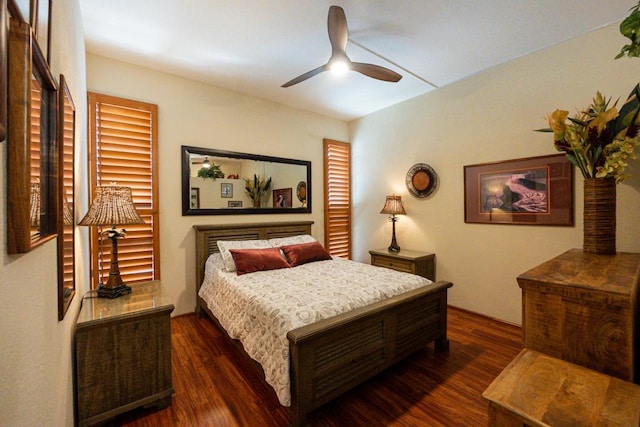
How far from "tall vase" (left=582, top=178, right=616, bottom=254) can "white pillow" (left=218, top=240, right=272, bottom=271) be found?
288 centimetres

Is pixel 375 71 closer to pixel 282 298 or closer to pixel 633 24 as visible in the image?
pixel 633 24

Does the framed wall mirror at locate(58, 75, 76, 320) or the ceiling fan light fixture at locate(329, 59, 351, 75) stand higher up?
the ceiling fan light fixture at locate(329, 59, 351, 75)

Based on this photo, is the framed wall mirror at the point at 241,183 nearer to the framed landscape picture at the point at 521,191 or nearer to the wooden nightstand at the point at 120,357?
the wooden nightstand at the point at 120,357

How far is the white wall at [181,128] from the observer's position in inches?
116

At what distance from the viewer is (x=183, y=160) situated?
325cm

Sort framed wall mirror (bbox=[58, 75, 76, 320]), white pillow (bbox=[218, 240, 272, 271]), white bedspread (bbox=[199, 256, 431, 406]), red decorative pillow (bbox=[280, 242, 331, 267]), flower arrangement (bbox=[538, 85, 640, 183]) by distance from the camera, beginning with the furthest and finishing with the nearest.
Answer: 1. red decorative pillow (bbox=[280, 242, 331, 267])
2. white pillow (bbox=[218, 240, 272, 271])
3. white bedspread (bbox=[199, 256, 431, 406])
4. flower arrangement (bbox=[538, 85, 640, 183])
5. framed wall mirror (bbox=[58, 75, 76, 320])

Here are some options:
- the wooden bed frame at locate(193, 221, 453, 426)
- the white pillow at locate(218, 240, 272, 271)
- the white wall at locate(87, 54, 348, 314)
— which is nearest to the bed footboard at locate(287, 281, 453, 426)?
the wooden bed frame at locate(193, 221, 453, 426)

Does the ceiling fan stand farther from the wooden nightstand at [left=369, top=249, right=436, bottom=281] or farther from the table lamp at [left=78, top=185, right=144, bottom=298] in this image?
the wooden nightstand at [left=369, top=249, right=436, bottom=281]

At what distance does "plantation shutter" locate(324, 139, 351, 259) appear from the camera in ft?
15.0

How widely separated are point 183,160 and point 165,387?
2.37 meters

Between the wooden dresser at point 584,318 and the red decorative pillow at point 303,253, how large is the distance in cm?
234

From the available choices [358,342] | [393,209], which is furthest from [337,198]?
[358,342]

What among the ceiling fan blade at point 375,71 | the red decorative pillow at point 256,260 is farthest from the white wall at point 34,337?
the ceiling fan blade at point 375,71

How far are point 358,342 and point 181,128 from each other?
9.97 ft
